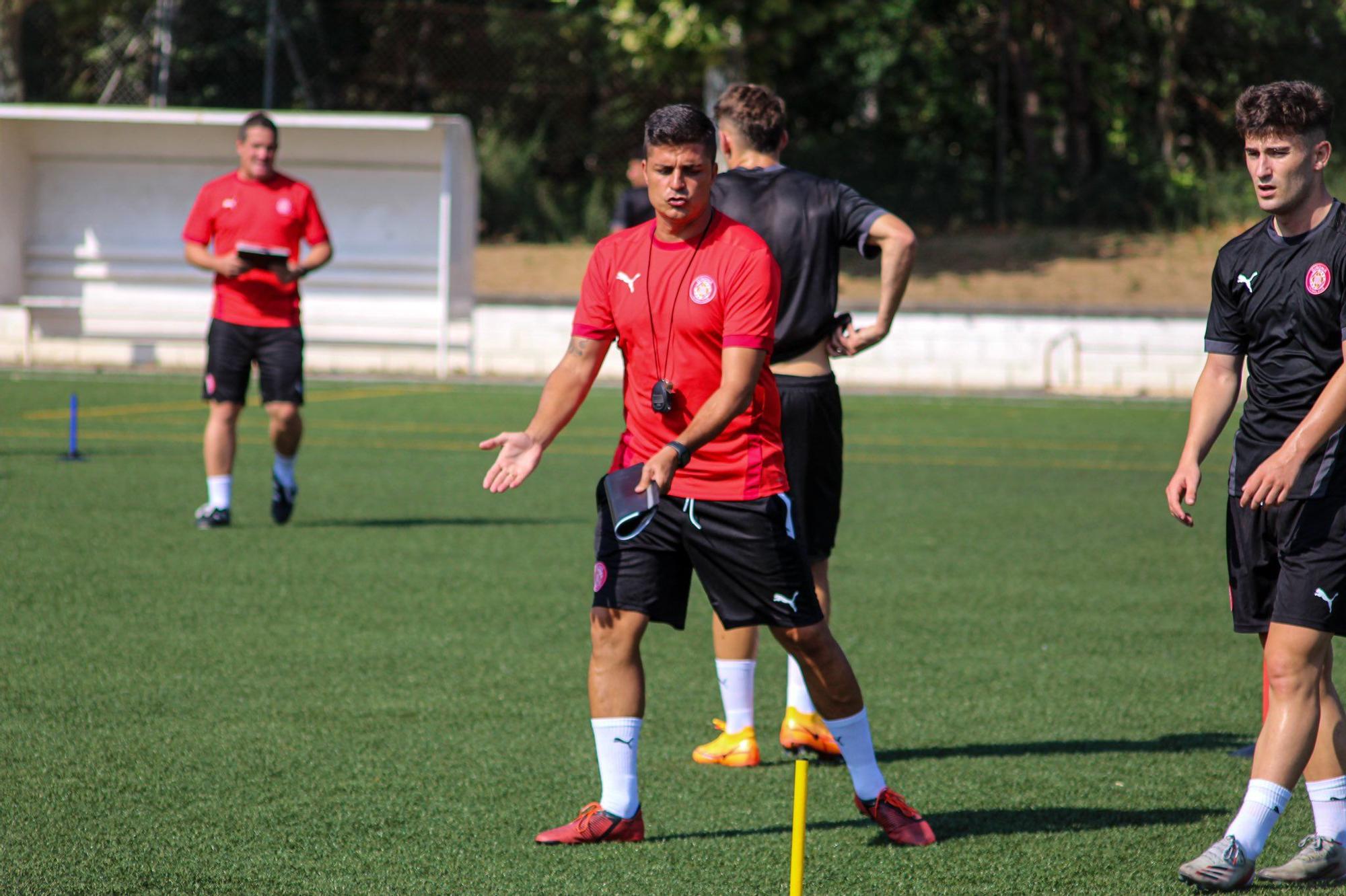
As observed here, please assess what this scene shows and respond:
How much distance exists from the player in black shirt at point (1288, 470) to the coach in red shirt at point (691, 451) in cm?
96

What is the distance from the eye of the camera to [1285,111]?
157 inches

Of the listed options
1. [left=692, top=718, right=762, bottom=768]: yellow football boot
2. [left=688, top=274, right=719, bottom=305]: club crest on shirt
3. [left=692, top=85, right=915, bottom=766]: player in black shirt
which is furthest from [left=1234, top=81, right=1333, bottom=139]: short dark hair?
[left=692, top=718, right=762, bottom=768]: yellow football boot

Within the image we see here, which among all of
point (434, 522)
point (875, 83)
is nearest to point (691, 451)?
point (434, 522)

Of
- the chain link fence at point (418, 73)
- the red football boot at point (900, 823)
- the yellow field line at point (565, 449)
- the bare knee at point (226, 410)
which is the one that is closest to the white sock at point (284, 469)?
the bare knee at point (226, 410)

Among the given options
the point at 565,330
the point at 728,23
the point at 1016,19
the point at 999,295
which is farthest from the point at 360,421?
the point at 1016,19

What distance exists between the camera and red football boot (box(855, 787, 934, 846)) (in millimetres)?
4500

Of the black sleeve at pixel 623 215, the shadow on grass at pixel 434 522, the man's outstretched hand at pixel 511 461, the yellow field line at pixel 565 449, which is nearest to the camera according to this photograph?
the man's outstretched hand at pixel 511 461

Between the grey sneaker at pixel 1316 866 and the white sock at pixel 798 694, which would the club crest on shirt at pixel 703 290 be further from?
the grey sneaker at pixel 1316 866

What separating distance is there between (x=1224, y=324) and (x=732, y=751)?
2119 mm

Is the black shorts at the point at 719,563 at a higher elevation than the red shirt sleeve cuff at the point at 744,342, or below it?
below

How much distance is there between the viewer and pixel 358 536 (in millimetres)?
9766

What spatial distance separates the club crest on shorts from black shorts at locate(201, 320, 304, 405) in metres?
6.85

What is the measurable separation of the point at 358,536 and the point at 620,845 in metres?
5.64

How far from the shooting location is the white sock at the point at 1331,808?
4.27 metres
